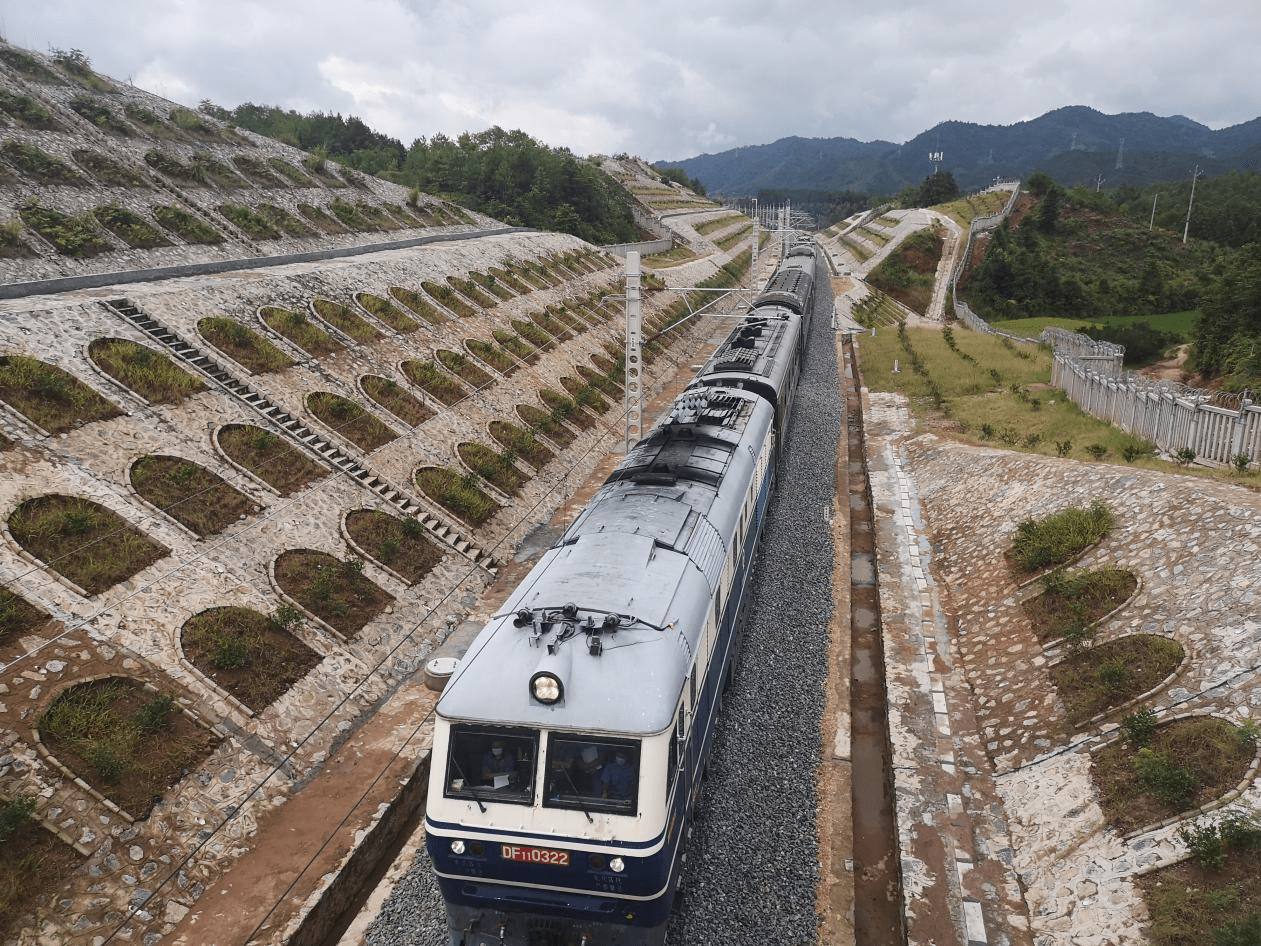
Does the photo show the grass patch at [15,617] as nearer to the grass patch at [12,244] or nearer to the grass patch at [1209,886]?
the grass patch at [1209,886]

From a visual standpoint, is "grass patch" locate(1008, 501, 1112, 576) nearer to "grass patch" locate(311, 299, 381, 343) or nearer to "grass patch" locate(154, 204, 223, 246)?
"grass patch" locate(311, 299, 381, 343)

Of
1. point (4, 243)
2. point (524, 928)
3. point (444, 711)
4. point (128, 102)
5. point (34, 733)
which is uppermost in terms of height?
point (128, 102)

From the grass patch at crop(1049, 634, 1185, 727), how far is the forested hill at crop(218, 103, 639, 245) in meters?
62.7

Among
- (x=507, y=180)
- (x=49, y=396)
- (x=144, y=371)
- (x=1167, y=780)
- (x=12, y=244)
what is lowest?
(x=1167, y=780)

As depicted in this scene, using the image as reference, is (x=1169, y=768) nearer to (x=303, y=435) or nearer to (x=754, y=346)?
(x=754, y=346)

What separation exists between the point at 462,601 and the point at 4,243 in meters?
21.1

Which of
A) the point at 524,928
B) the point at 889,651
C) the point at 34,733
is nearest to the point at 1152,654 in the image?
the point at 889,651

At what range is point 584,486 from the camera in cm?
2864

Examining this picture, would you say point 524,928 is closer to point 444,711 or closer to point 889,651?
point 444,711

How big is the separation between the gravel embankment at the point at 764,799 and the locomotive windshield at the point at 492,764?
3.04 metres

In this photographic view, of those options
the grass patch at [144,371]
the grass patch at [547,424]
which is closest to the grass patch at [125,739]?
the grass patch at [144,371]

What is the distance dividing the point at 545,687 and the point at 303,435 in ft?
52.8

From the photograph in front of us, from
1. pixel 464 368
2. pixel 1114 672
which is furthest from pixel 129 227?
pixel 1114 672

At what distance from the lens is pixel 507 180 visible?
7544 cm
